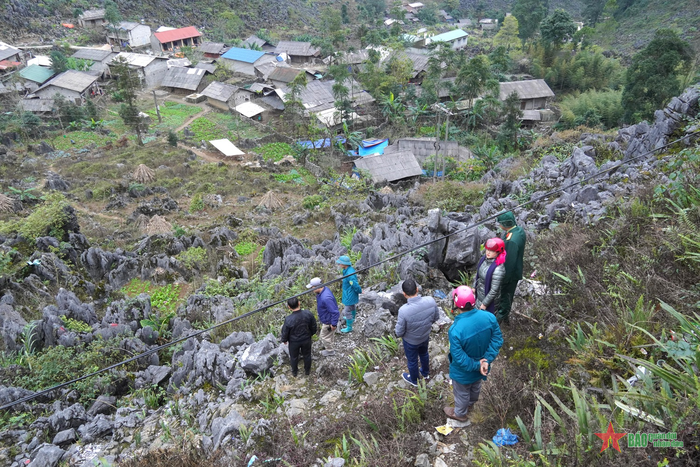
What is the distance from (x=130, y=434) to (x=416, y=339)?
4.84 metres

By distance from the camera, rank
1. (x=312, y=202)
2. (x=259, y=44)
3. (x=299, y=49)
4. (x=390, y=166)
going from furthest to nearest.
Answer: (x=259, y=44)
(x=299, y=49)
(x=390, y=166)
(x=312, y=202)

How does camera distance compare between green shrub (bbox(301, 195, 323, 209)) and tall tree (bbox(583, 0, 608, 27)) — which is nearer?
green shrub (bbox(301, 195, 323, 209))

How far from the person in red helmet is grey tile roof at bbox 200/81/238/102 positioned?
130ft

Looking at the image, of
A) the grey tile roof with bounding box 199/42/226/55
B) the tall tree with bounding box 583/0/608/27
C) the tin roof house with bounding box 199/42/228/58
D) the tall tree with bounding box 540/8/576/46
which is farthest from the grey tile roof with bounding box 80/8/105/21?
the tall tree with bounding box 583/0/608/27

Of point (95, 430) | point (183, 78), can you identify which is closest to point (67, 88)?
point (183, 78)

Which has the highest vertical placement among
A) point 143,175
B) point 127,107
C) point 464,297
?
point 464,297

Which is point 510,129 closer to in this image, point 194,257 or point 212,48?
point 194,257

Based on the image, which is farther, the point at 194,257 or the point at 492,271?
the point at 194,257

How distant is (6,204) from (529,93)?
39373 mm

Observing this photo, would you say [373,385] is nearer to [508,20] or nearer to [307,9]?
[508,20]

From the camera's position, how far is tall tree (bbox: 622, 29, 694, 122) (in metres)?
26.4

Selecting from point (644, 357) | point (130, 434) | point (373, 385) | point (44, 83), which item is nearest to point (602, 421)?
point (644, 357)

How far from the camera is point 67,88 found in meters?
38.8

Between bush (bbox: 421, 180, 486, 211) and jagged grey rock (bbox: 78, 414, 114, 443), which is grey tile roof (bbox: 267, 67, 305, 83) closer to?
bush (bbox: 421, 180, 486, 211)
